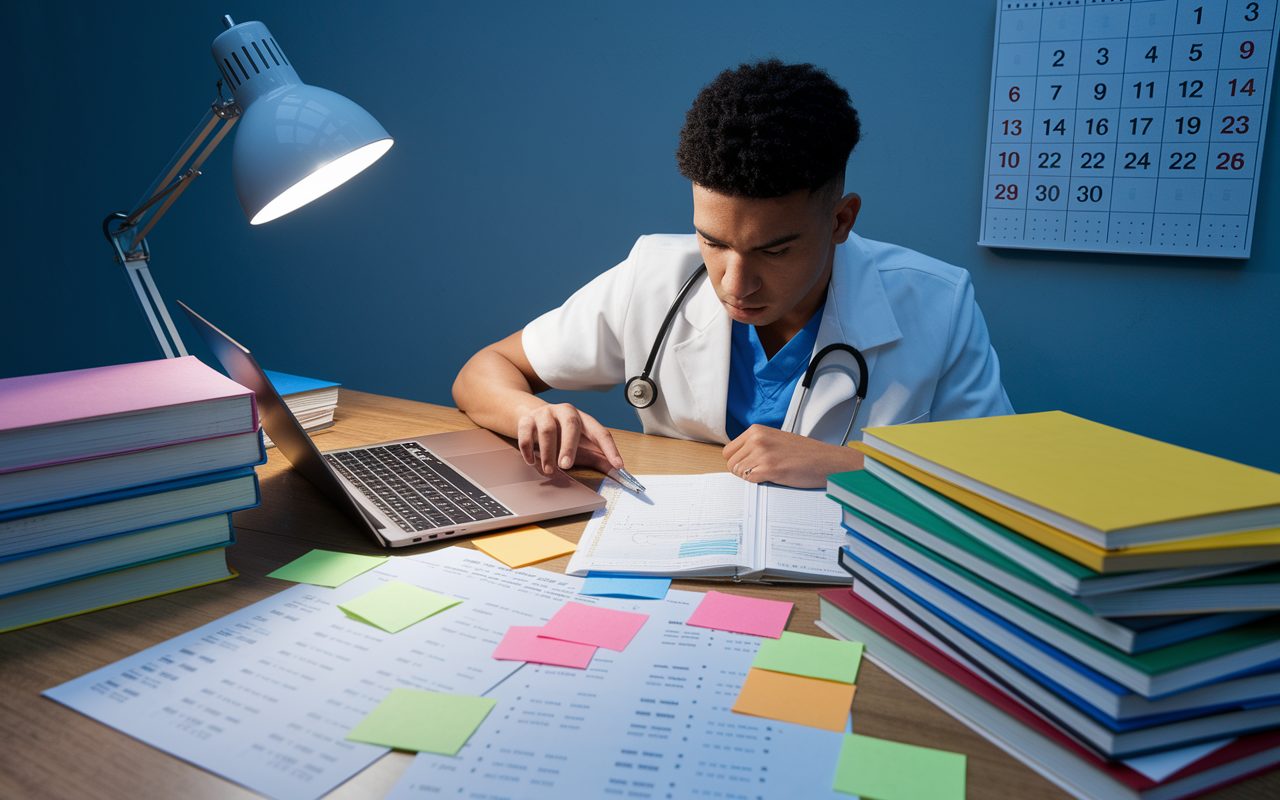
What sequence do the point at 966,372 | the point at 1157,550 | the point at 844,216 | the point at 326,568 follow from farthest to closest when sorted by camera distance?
1. the point at 966,372
2. the point at 844,216
3. the point at 326,568
4. the point at 1157,550

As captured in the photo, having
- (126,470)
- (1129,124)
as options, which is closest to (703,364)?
(126,470)

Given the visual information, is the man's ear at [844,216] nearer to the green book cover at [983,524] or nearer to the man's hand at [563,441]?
the man's hand at [563,441]

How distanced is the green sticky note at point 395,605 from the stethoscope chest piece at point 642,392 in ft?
2.22

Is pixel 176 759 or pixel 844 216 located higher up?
pixel 844 216

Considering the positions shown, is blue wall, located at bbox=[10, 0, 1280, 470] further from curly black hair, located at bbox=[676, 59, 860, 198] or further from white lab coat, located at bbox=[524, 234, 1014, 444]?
curly black hair, located at bbox=[676, 59, 860, 198]

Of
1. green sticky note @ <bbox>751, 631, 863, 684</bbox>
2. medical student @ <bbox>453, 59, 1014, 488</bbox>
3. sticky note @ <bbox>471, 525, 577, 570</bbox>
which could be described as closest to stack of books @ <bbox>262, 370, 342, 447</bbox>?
medical student @ <bbox>453, 59, 1014, 488</bbox>

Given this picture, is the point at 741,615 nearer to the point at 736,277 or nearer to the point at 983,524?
the point at 983,524

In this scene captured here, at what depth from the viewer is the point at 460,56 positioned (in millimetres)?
2365

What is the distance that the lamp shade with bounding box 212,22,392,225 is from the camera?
0.85m

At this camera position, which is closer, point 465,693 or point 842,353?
point 465,693

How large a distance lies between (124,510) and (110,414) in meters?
0.09

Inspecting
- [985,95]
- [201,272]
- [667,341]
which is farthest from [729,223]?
[201,272]

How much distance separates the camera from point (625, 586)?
2.37ft

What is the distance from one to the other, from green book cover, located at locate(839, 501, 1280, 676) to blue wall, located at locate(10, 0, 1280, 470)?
1545 mm
